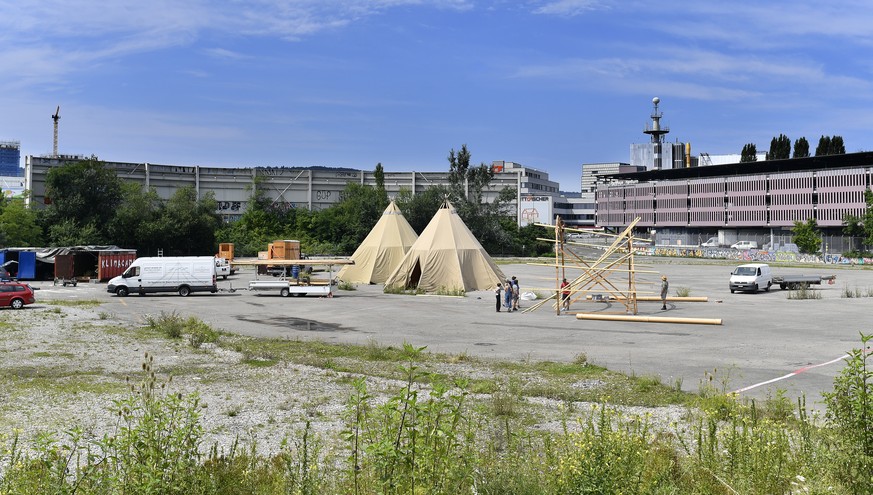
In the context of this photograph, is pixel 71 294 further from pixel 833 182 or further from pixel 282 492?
pixel 833 182

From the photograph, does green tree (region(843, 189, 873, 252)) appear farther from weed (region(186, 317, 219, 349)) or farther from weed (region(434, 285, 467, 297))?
weed (region(186, 317, 219, 349))

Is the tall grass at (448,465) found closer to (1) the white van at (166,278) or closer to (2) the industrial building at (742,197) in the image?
(1) the white van at (166,278)

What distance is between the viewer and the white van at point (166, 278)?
40.5m

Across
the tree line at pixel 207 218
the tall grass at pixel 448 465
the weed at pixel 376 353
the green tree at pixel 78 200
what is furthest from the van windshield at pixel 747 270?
the green tree at pixel 78 200

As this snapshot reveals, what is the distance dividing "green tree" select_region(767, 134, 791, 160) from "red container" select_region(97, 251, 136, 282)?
101082mm

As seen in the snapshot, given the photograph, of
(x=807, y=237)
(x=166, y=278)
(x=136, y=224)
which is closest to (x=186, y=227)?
(x=136, y=224)

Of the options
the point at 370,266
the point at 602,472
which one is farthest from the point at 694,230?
the point at 602,472

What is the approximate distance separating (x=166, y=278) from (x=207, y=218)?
3616cm

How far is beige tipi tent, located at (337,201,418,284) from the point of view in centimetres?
4944

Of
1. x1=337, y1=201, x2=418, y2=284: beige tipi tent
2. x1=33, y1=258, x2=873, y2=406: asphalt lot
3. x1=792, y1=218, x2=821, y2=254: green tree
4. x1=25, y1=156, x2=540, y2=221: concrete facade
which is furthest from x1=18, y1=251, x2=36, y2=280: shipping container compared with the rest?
x1=792, y1=218, x2=821, y2=254: green tree

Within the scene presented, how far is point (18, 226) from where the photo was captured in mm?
65688

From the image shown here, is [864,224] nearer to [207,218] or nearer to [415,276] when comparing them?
[415,276]

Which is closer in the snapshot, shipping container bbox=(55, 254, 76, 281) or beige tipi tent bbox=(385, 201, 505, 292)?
beige tipi tent bbox=(385, 201, 505, 292)

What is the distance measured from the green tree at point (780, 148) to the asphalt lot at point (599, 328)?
76351 millimetres
